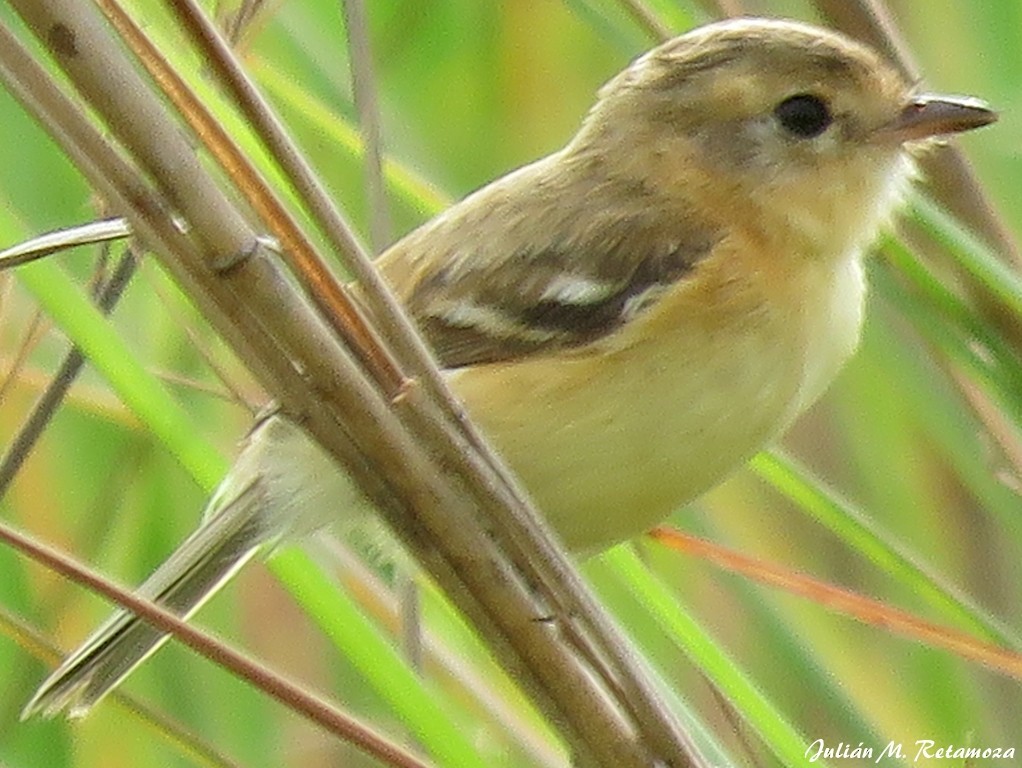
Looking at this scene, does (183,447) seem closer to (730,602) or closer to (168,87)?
(168,87)

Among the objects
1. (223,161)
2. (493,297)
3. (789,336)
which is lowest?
(789,336)

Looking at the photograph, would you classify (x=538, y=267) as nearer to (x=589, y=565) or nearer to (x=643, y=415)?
(x=643, y=415)

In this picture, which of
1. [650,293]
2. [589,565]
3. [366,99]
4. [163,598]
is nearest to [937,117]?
[650,293]

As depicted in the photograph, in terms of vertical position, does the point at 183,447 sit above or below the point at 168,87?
below

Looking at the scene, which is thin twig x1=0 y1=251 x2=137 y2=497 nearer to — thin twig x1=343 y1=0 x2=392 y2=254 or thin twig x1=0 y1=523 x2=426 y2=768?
thin twig x1=343 y1=0 x2=392 y2=254

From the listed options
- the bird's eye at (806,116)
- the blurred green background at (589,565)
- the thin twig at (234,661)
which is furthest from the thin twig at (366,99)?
the thin twig at (234,661)

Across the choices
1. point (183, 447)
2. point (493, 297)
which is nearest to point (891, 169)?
point (493, 297)
